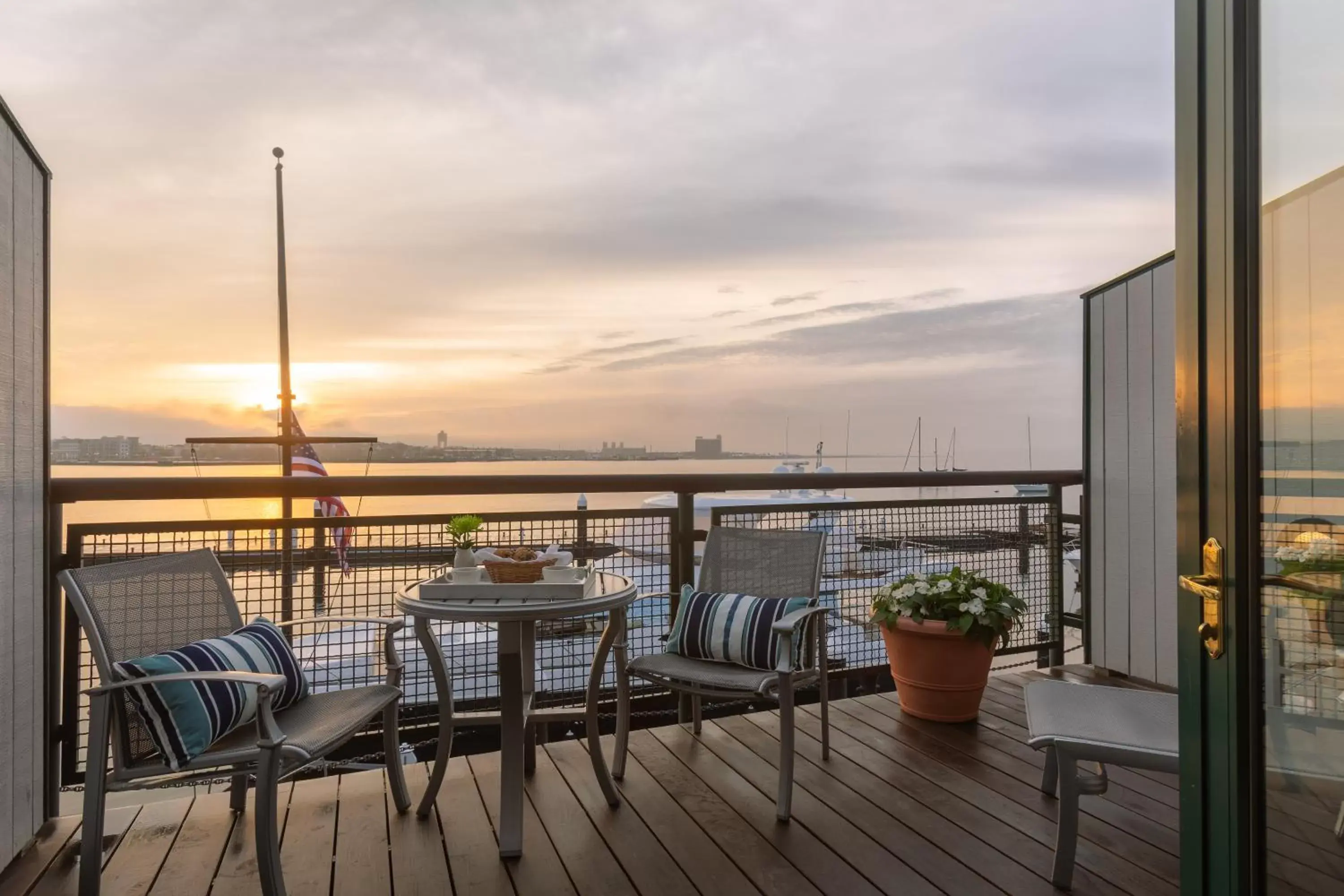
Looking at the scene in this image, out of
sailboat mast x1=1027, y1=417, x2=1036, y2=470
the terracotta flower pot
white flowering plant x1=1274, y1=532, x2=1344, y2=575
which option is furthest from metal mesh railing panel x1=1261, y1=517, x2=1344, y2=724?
sailboat mast x1=1027, y1=417, x2=1036, y2=470

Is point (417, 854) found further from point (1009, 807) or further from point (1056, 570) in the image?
point (1056, 570)

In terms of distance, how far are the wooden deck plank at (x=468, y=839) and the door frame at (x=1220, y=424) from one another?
164 centimetres

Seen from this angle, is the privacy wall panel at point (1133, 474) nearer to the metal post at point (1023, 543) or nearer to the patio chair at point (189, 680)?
the metal post at point (1023, 543)

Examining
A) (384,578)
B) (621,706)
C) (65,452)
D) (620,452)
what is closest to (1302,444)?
(621,706)

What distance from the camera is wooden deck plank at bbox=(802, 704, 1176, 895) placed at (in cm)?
214

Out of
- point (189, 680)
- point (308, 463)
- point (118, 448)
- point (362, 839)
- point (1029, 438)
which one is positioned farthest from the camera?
point (308, 463)

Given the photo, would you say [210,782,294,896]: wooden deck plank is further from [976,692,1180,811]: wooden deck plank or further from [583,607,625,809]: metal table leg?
[976,692,1180,811]: wooden deck plank

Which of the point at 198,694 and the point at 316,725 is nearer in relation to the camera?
the point at 198,694

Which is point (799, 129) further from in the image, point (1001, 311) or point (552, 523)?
point (1001, 311)

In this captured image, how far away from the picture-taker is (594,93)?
5.05 metres

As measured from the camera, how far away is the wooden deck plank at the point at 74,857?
2.09m

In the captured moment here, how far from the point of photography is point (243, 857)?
7.43 ft

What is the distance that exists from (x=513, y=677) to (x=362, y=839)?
65cm

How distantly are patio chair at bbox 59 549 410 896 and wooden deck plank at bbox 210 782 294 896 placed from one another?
0.07 meters
